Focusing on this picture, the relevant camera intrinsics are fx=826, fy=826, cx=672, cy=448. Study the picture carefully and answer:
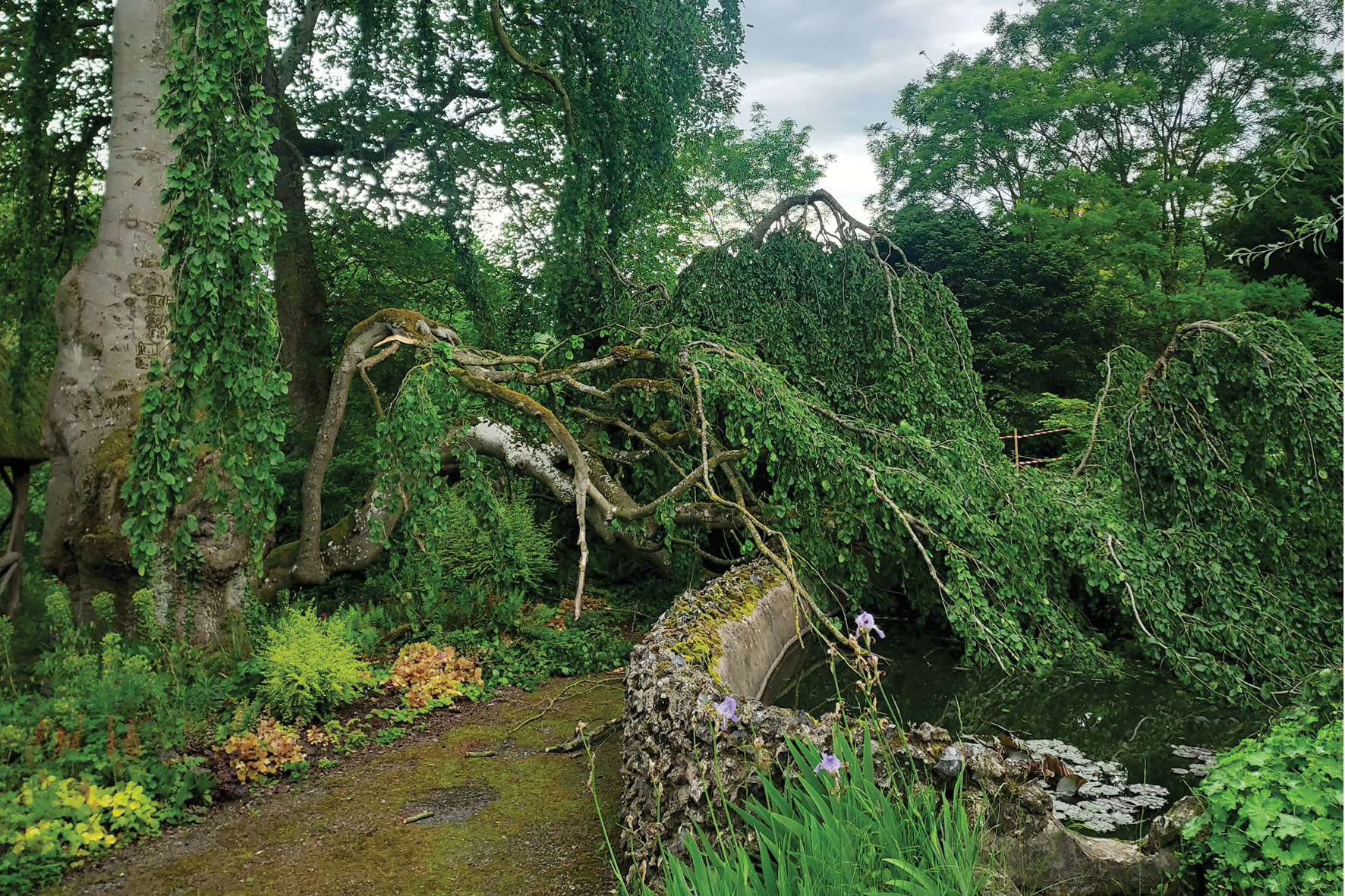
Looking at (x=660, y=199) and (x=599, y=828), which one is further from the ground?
(x=660, y=199)

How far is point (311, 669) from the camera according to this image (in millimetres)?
4590

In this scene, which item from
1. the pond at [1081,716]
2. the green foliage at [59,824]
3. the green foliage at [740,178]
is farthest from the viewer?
the green foliage at [740,178]

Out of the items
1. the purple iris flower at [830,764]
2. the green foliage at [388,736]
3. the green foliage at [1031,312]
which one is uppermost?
the green foliage at [1031,312]

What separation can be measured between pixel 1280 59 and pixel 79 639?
21090 millimetres

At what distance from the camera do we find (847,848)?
2225 mm

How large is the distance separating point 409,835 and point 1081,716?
4.12m

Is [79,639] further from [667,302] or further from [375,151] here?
[375,151]

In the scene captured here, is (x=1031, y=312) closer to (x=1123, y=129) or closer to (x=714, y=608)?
(x=1123, y=129)

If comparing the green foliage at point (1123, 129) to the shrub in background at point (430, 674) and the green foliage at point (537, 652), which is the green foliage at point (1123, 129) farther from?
the shrub in background at point (430, 674)

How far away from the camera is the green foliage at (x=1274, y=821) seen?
206cm

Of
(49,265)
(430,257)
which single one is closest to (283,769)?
(49,265)

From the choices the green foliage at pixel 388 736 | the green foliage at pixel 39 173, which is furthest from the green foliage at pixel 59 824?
the green foliage at pixel 39 173

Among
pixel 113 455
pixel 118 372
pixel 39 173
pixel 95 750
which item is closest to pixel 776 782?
pixel 95 750

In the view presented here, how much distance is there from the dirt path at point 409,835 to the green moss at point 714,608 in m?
0.76
